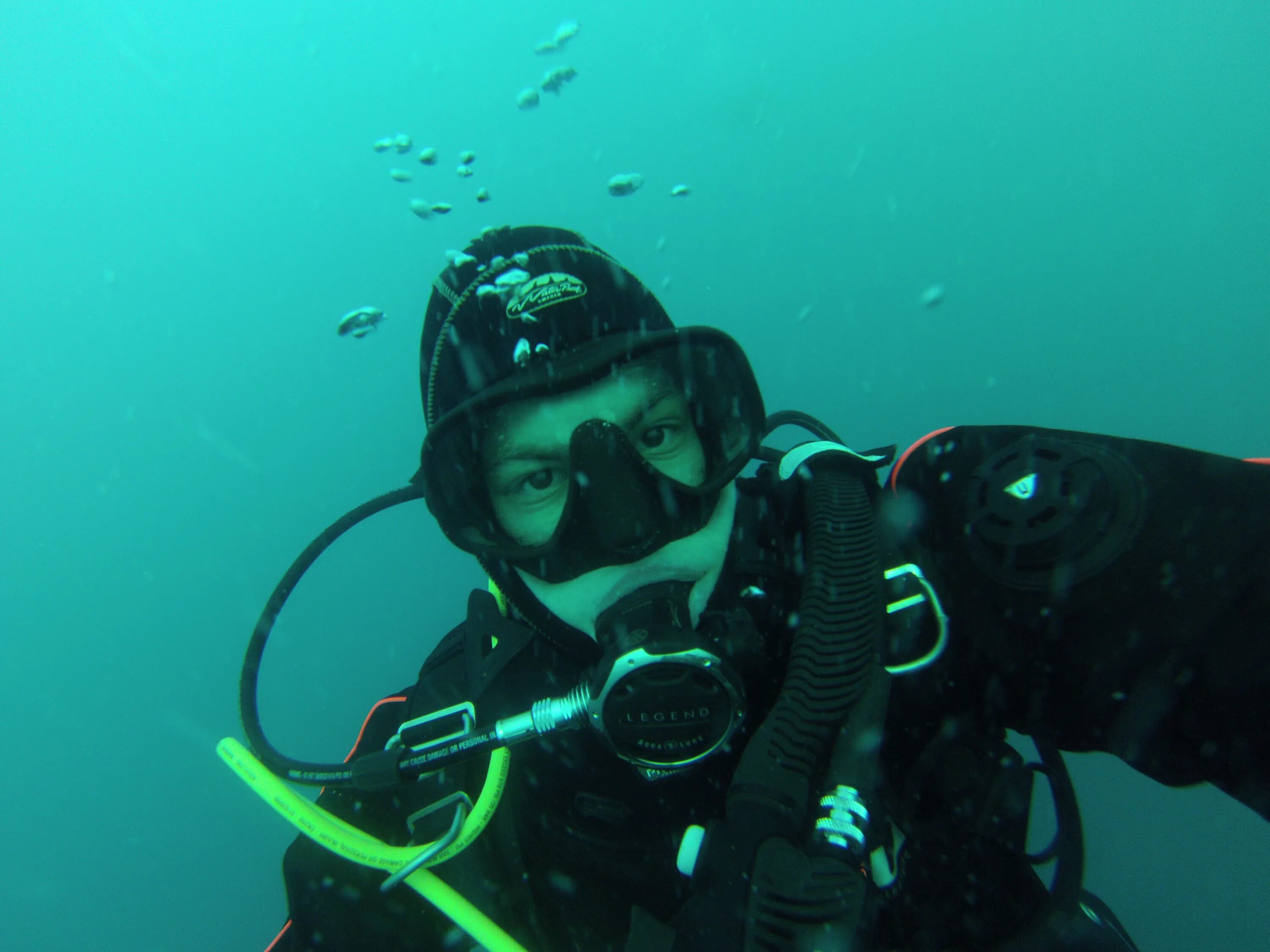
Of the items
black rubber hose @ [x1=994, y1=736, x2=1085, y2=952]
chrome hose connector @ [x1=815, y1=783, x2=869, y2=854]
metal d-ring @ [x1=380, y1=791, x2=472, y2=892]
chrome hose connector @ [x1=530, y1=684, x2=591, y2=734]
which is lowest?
black rubber hose @ [x1=994, y1=736, x2=1085, y2=952]

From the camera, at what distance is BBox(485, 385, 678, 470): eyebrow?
188 cm

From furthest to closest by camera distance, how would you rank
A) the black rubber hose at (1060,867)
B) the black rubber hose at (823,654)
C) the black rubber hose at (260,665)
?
the black rubber hose at (260,665) < the black rubber hose at (1060,867) < the black rubber hose at (823,654)

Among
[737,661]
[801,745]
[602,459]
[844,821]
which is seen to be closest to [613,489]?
[602,459]

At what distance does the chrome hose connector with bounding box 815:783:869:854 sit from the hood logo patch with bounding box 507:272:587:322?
1524 mm

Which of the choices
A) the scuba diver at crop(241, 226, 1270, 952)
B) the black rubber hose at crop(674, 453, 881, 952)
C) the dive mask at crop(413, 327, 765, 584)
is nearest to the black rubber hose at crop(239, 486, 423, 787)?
the scuba diver at crop(241, 226, 1270, 952)

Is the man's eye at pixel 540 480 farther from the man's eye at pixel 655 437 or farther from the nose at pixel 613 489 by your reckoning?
the man's eye at pixel 655 437

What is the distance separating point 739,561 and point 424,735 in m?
1.06

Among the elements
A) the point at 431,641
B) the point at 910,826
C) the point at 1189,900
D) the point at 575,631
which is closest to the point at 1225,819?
the point at 1189,900

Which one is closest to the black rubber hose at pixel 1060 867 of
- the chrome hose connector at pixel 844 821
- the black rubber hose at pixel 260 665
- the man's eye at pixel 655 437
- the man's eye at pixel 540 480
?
the chrome hose connector at pixel 844 821

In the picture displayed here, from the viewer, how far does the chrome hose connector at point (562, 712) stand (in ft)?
5.25

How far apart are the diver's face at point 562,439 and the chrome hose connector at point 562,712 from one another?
49cm

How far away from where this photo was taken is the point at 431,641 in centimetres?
1158

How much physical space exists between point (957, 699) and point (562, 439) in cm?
138

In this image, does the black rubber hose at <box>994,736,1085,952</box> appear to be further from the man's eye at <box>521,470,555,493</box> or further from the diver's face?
the man's eye at <box>521,470,555,493</box>
